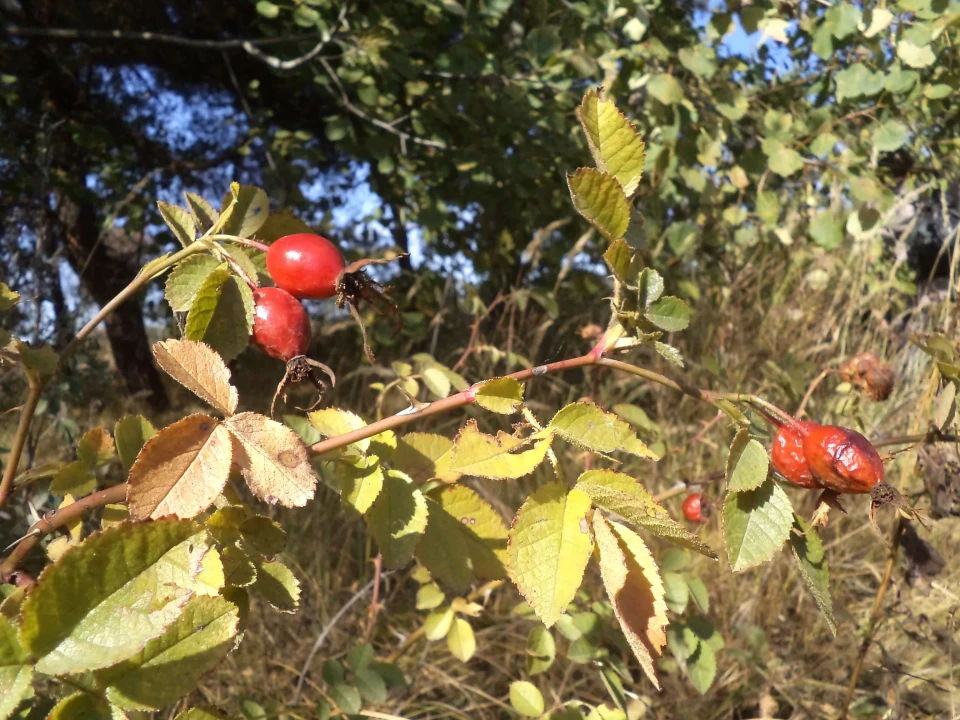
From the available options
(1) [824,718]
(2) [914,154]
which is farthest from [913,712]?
(2) [914,154]

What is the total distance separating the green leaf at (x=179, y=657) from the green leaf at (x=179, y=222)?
288 mm

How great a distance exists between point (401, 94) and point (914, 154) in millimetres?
1419

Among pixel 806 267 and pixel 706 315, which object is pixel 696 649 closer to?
pixel 706 315

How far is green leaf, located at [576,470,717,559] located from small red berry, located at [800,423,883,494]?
123 mm

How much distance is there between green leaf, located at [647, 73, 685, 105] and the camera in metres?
1.32

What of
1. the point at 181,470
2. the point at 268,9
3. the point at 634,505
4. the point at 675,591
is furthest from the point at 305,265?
the point at 268,9

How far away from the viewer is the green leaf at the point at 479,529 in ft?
1.73

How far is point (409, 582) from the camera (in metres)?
1.62

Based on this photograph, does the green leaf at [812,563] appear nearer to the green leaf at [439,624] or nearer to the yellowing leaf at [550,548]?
the yellowing leaf at [550,548]

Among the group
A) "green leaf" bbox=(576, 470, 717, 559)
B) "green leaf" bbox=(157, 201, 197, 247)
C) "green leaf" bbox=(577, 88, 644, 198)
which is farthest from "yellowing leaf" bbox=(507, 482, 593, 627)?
"green leaf" bbox=(157, 201, 197, 247)

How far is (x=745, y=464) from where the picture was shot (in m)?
0.46

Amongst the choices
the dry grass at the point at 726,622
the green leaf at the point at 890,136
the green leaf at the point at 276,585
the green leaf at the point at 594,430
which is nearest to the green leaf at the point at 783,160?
the green leaf at the point at 890,136

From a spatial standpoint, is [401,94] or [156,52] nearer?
[401,94]

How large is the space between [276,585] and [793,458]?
39cm
